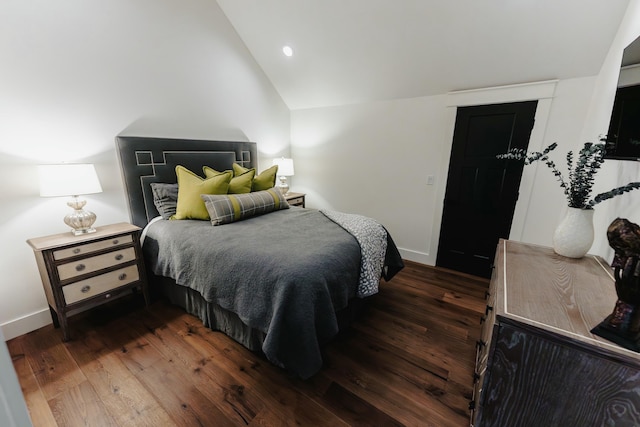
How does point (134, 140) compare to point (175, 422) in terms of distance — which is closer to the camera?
point (175, 422)

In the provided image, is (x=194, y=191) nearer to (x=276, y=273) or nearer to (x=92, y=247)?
(x=92, y=247)

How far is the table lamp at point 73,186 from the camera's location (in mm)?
1777

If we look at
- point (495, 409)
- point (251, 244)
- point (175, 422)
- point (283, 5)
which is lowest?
point (175, 422)

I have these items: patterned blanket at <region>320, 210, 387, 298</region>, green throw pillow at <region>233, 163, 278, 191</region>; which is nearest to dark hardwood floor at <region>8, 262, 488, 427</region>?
patterned blanket at <region>320, 210, 387, 298</region>

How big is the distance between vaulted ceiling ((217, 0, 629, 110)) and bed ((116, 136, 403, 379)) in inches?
59.9

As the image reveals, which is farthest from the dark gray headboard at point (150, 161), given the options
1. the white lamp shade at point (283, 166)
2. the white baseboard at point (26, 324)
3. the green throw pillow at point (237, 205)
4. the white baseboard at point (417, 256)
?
the white baseboard at point (417, 256)

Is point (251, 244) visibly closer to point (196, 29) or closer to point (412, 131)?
point (412, 131)

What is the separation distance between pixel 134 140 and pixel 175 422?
225 centimetres

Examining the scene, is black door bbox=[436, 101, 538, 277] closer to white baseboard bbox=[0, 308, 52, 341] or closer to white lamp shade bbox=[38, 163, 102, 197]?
white lamp shade bbox=[38, 163, 102, 197]

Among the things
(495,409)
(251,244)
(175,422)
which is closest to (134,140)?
(251,244)

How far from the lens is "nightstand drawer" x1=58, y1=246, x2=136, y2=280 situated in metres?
1.84

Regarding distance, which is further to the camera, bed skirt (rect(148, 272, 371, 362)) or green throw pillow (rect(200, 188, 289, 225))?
green throw pillow (rect(200, 188, 289, 225))

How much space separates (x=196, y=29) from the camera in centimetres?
276

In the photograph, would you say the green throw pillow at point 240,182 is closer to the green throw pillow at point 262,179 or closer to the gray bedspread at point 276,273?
the green throw pillow at point 262,179
